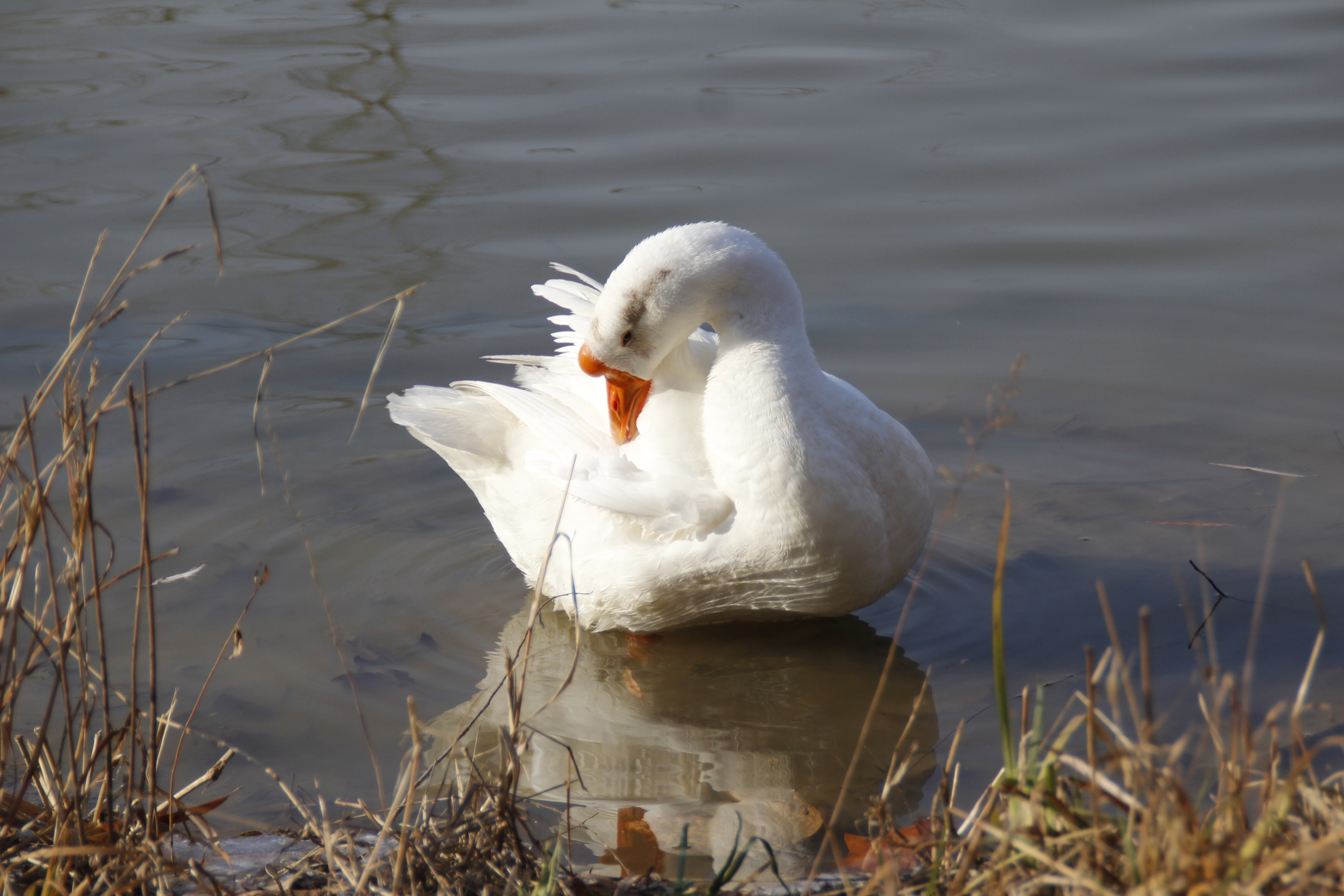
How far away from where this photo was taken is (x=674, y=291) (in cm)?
330

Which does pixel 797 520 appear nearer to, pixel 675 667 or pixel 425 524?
pixel 675 667

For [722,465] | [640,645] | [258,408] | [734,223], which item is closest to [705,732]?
[640,645]

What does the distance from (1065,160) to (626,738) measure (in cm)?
487

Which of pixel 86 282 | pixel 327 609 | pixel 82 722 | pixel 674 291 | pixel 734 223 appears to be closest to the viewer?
pixel 86 282

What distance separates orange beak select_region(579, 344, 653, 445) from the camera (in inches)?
136

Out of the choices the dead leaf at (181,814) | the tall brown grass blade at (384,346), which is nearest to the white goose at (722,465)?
the tall brown grass blade at (384,346)

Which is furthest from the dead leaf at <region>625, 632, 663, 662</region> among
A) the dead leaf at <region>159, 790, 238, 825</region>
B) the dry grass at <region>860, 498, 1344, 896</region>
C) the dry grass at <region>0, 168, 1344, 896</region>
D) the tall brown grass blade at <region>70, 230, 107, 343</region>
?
the tall brown grass blade at <region>70, 230, 107, 343</region>

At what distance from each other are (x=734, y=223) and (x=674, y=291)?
318 cm

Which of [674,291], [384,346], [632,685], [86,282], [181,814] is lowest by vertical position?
[632,685]

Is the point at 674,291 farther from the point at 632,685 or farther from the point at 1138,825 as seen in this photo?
the point at 1138,825

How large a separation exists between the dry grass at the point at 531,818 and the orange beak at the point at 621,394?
47.1 inches

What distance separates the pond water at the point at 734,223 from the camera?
3.51 metres

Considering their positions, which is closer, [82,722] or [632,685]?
[82,722]

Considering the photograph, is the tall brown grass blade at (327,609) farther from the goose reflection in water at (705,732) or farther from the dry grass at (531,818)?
the dry grass at (531,818)
